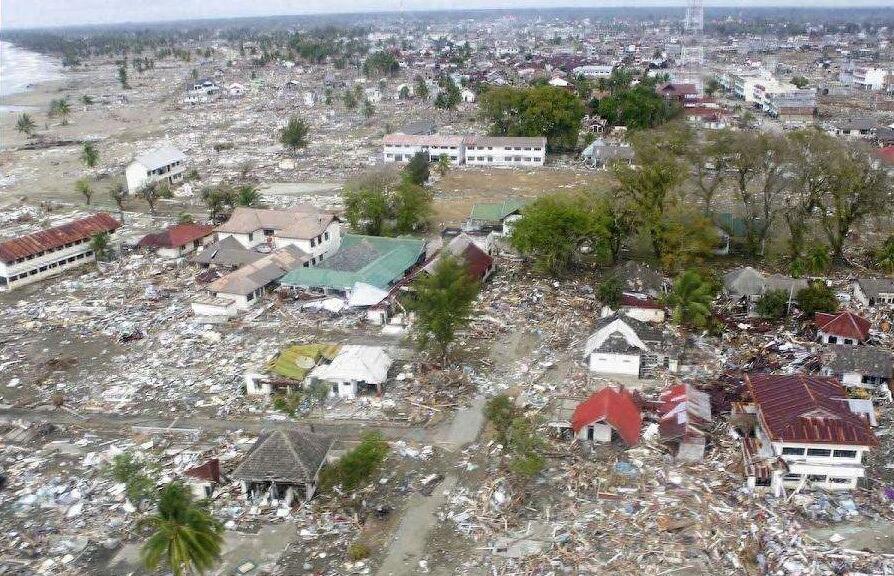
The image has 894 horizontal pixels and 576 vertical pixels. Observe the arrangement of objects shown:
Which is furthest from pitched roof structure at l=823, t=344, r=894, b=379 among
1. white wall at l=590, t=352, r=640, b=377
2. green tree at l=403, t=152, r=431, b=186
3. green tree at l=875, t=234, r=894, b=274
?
green tree at l=403, t=152, r=431, b=186

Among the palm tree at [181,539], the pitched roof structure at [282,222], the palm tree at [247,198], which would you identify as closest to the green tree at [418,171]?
the palm tree at [247,198]

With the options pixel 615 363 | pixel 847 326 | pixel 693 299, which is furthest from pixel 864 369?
pixel 615 363

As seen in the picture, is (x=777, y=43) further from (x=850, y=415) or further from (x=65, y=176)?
(x=850, y=415)

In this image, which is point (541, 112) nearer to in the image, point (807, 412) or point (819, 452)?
point (807, 412)

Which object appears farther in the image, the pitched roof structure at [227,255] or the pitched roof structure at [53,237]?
the pitched roof structure at [227,255]

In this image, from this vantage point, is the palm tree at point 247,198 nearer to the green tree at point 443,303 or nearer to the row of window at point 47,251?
the row of window at point 47,251

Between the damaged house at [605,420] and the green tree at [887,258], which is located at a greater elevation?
the green tree at [887,258]

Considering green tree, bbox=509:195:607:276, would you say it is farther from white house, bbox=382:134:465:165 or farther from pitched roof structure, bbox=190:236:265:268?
white house, bbox=382:134:465:165

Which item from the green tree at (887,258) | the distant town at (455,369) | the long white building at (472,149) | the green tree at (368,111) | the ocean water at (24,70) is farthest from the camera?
the ocean water at (24,70)
